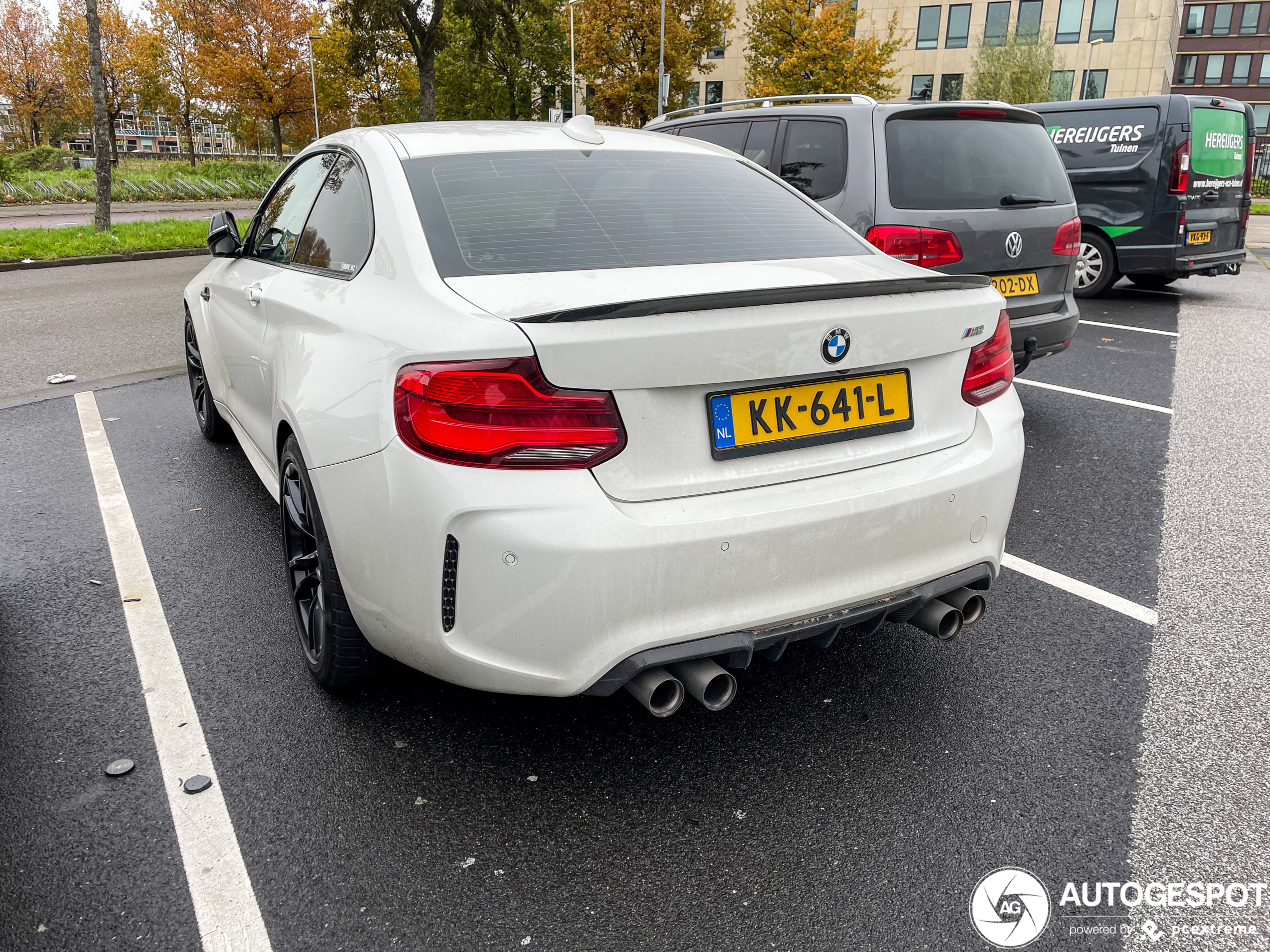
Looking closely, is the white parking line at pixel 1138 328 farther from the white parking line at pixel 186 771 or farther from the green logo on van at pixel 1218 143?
the white parking line at pixel 186 771

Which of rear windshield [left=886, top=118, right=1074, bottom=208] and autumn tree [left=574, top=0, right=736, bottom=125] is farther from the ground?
autumn tree [left=574, top=0, right=736, bottom=125]

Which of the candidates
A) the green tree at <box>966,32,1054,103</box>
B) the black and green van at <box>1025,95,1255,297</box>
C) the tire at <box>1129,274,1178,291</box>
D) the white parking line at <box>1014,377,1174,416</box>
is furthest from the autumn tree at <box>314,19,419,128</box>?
the white parking line at <box>1014,377,1174,416</box>

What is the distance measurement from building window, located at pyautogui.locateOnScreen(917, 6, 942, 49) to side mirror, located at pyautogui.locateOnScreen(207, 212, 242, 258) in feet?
193

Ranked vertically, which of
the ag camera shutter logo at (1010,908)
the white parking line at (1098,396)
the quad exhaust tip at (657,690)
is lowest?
the ag camera shutter logo at (1010,908)

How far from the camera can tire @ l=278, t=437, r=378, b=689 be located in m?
2.63

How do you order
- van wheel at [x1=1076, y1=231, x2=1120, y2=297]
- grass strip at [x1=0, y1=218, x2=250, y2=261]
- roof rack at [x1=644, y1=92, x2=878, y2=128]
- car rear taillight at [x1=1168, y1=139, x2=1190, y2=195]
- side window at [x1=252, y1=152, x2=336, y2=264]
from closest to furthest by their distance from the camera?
side window at [x1=252, y1=152, x2=336, y2=264]
roof rack at [x1=644, y1=92, x2=878, y2=128]
car rear taillight at [x1=1168, y1=139, x2=1190, y2=195]
van wheel at [x1=1076, y1=231, x2=1120, y2=297]
grass strip at [x1=0, y1=218, x2=250, y2=261]

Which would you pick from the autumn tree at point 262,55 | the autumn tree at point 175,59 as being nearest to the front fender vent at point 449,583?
the autumn tree at point 262,55

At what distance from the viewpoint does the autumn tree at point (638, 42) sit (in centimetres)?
4078

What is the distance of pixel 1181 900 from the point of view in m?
2.10

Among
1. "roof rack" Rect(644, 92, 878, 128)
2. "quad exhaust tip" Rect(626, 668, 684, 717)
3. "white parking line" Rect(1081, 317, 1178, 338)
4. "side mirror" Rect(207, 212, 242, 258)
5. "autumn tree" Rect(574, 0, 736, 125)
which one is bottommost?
"quad exhaust tip" Rect(626, 668, 684, 717)

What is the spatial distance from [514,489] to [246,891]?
104 cm

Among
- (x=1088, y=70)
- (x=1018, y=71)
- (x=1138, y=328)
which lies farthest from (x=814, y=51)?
(x=1138, y=328)

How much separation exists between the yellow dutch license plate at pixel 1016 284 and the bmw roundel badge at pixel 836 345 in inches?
129

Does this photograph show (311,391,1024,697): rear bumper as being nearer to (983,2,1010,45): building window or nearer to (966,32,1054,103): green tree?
(966,32,1054,103): green tree
